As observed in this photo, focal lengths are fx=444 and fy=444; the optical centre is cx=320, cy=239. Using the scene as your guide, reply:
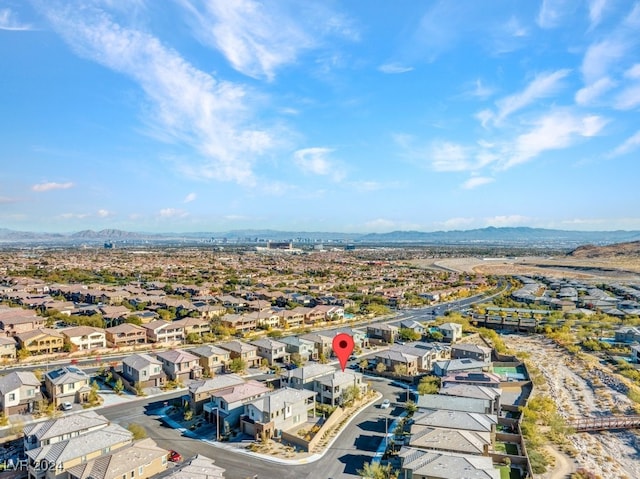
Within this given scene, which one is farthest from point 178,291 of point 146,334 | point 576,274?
point 576,274

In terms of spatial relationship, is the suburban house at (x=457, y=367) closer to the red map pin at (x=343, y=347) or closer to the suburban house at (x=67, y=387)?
the red map pin at (x=343, y=347)

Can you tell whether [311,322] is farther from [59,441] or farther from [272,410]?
[59,441]

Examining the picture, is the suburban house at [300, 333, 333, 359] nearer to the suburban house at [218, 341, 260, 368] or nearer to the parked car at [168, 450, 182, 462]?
the suburban house at [218, 341, 260, 368]

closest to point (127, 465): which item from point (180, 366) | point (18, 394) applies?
point (18, 394)

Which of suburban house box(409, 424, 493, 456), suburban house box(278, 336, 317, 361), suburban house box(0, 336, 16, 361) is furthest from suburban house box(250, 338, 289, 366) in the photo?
suburban house box(0, 336, 16, 361)

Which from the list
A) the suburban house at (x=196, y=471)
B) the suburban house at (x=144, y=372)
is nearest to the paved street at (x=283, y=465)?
the suburban house at (x=196, y=471)
